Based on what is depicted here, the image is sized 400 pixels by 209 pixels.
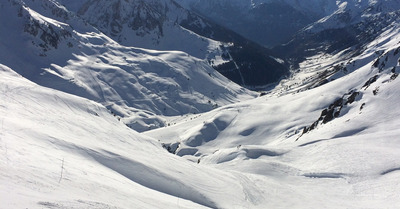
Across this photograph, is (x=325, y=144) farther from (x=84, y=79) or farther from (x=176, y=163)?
(x=84, y=79)

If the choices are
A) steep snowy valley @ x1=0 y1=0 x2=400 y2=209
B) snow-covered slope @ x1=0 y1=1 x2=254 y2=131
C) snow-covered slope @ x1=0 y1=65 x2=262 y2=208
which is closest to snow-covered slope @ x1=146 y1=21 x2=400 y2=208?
steep snowy valley @ x1=0 y1=0 x2=400 y2=209

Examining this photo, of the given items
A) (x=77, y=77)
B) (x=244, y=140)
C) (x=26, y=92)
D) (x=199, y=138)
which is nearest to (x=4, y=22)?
(x=77, y=77)

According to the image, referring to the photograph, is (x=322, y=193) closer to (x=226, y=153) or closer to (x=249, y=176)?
(x=249, y=176)

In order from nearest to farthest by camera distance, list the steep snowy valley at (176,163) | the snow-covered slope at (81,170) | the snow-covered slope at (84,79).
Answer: the snow-covered slope at (81,170)
the steep snowy valley at (176,163)
the snow-covered slope at (84,79)

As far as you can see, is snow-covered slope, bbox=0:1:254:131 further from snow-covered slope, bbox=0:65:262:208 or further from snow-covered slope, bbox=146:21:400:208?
snow-covered slope, bbox=0:65:262:208

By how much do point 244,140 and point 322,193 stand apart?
6287cm

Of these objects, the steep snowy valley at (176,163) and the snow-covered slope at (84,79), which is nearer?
the steep snowy valley at (176,163)

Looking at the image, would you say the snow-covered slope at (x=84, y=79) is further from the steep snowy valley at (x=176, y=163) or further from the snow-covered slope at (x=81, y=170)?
the snow-covered slope at (x=81, y=170)

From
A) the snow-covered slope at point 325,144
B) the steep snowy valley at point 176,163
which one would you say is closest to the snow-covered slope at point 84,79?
the snow-covered slope at point 325,144

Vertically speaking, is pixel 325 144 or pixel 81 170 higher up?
pixel 325 144

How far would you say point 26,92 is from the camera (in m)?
44.8

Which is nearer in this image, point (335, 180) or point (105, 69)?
point (335, 180)

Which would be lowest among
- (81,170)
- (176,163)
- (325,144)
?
(176,163)

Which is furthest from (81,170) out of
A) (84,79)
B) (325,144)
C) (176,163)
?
(84,79)
